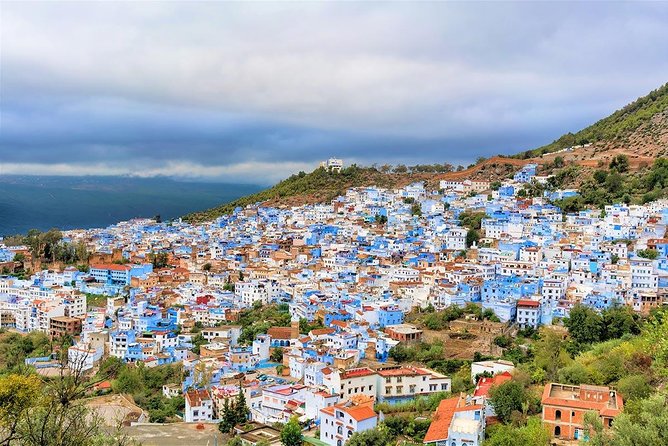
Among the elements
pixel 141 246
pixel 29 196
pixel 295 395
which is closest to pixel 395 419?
pixel 295 395

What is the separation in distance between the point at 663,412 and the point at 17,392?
9.42m

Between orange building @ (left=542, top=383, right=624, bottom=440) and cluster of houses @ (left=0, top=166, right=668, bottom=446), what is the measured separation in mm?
29

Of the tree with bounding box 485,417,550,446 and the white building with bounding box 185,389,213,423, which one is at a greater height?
Result: the tree with bounding box 485,417,550,446

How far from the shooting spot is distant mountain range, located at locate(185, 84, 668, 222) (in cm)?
4166

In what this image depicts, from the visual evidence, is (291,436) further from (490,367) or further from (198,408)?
(490,367)

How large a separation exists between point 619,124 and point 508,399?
4278 centimetres

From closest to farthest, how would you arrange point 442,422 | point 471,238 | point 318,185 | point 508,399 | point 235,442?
1. point 442,422
2. point 508,399
3. point 235,442
4. point 471,238
5. point 318,185

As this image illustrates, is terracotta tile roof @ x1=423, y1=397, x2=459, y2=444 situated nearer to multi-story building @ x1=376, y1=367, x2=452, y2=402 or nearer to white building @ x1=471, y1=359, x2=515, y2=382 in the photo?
multi-story building @ x1=376, y1=367, x2=452, y2=402

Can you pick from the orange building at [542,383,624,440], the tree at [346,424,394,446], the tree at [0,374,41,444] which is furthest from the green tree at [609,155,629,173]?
the tree at [0,374,41,444]

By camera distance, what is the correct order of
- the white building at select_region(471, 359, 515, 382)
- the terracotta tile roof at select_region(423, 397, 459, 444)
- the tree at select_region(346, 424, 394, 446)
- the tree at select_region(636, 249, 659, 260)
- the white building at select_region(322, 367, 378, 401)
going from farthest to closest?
1. the tree at select_region(636, 249, 659, 260)
2. the white building at select_region(471, 359, 515, 382)
3. the white building at select_region(322, 367, 378, 401)
4. the tree at select_region(346, 424, 394, 446)
5. the terracotta tile roof at select_region(423, 397, 459, 444)

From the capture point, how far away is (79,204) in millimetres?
98062

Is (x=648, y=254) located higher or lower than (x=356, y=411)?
higher

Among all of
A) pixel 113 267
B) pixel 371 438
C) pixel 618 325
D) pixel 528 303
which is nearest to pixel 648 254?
pixel 528 303

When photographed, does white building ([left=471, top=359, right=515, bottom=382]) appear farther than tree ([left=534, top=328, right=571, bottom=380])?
Yes
